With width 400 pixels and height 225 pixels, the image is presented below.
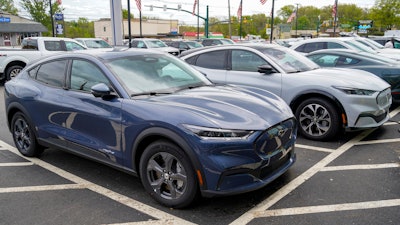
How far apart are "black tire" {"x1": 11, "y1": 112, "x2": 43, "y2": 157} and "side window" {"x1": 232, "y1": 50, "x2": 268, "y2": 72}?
3700 millimetres

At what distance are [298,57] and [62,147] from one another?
15.1 ft

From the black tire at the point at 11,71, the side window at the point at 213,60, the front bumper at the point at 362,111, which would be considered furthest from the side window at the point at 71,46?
the front bumper at the point at 362,111

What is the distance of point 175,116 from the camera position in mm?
3434

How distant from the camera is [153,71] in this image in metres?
4.37

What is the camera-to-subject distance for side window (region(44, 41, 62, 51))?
46.2 feet

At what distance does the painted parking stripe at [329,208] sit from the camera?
11.5 ft

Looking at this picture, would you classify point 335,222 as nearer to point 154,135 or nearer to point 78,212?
point 154,135

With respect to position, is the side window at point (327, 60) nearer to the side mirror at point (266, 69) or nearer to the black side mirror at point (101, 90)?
the side mirror at point (266, 69)

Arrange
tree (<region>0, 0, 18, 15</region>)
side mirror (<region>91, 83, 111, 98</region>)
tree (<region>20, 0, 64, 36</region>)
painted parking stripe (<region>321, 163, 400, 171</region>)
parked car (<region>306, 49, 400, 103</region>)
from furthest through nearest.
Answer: tree (<region>0, 0, 18, 15</region>) < tree (<region>20, 0, 64, 36</region>) < parked car (<region>306, 49, 400, 103</region>) < painted parking stripe (<region>321, 163, 400, 171</region>) < side mirror (<region>91, 83, 111, 98</region>)

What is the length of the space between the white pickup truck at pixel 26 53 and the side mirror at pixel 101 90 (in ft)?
36.1

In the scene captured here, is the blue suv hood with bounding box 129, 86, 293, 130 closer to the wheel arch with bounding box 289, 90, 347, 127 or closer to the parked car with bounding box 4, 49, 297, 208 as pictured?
the parked car with bounding box 4, 49, 297, 208

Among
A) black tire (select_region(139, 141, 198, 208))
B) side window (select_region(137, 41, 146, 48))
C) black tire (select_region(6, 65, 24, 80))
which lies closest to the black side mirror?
black tire (select_region(139, 141, 198, 208))

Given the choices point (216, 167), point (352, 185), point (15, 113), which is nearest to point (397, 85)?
point (352, 185)

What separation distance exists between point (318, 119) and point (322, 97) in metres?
0.36
